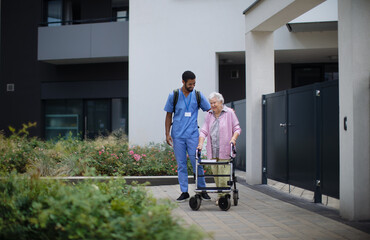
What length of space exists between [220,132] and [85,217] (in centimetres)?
407

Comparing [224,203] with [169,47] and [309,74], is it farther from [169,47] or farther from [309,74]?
[309,74]

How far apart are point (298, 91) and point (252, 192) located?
81.0 inches

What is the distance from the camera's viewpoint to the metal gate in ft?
22.2

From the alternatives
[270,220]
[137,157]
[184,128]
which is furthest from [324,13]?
[270,220]

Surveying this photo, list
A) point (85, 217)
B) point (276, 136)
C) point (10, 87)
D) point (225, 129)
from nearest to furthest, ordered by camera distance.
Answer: point (85, 217) < point (225, 129) < point (276, 136) < point (10, 87)

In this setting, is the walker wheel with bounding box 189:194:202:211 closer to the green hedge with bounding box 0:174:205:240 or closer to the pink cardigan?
the pink cardigan

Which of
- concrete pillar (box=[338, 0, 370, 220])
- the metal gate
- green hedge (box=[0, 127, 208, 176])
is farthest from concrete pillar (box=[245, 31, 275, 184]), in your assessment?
concrete pillar (box=[338, 0, 370, 220])

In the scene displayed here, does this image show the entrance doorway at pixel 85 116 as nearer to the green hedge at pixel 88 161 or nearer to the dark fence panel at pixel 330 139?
the green hedge at pixel 88 161

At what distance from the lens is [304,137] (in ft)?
25.7

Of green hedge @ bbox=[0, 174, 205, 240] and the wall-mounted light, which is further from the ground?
the wall-mounted light

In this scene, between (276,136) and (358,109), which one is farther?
(276,136)

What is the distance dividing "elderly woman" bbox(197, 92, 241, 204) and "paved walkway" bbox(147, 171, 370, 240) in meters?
0.61

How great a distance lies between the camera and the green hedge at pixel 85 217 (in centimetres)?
306

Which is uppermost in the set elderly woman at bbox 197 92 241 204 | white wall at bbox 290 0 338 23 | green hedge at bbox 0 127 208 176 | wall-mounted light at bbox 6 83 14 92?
white wall at bbox 290 0 338 23
